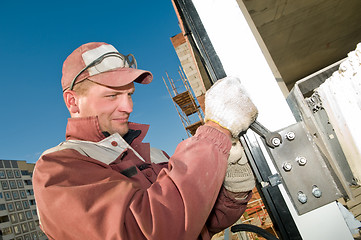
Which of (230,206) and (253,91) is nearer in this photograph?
(253,91)

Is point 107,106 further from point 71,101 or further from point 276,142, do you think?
point 276,142

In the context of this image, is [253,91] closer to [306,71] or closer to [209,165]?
[209,165]

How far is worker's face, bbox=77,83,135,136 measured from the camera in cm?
153

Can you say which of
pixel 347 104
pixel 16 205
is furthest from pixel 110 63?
pixel 16 205

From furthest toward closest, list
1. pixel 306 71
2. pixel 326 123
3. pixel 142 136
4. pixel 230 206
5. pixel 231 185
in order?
pixel 306 71
pixel 142 136
pixel 230 206
pixel 231 185
pixel 326 123

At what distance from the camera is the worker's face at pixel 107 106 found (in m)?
1.53

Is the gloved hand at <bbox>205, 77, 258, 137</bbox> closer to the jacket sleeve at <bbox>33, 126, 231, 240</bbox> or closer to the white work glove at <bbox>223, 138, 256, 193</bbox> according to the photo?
the jacket sleeve at <bbox>33, 126, 231, 240</bbox>

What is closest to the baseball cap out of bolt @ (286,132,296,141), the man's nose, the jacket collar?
the man's nose

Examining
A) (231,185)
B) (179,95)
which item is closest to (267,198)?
(231,185)

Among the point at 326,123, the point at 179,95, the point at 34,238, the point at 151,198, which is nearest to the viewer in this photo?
the point at 151,198

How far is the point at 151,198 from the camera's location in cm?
87

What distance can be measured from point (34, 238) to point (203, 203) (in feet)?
202

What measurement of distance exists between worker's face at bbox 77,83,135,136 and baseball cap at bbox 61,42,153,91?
3.1 inches

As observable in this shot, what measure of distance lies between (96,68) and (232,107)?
101 centimetres
